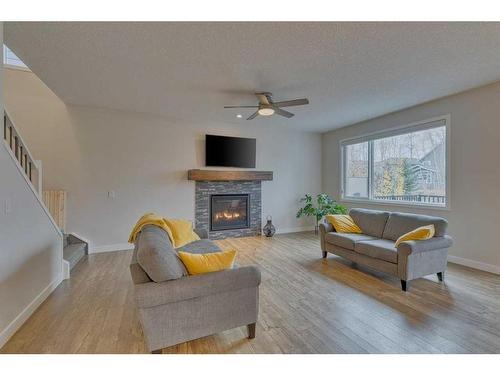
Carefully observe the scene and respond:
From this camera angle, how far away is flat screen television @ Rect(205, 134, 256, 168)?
5.48 m

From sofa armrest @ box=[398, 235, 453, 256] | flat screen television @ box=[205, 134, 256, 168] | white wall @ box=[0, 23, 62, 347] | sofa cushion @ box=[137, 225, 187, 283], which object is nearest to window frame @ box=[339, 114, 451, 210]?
sofa armrest @ box=[398, 235, 453, 256]

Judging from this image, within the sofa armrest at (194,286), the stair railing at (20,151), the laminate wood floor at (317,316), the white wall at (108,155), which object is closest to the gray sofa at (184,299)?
the sofa armrest at (194,286)

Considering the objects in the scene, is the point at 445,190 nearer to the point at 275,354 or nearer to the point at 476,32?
the point at 476,32

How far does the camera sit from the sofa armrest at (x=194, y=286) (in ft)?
5.49

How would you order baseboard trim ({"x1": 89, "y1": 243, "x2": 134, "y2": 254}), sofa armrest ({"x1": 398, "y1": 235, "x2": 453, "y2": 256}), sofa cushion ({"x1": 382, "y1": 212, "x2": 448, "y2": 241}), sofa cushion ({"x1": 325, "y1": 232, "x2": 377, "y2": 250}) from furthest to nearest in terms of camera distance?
baseboard trim ({"x1": 89, "y1": 243, "x2": 134, "y2": 254}), sofa cushion ({"x1": 325, "y1": 232, "x2": 377, "y2": 250}), sofa cushion ({"x1": 382, "y1": 212, "x2": 448, "y2": 241}), sofa armrest ({"x1": 398, "y1": 235, "x2": 453, "y2": 256})

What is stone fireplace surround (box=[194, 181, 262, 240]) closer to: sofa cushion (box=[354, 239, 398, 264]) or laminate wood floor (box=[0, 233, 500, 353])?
laminate wood floor (box=[0, 233, 500, 353])

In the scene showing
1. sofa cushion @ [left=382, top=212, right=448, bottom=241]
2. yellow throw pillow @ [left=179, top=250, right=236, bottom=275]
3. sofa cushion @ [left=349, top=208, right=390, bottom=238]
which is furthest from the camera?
sofa cushion @ [left=349, top=208, right=390, bottom=238]

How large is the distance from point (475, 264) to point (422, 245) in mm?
1588

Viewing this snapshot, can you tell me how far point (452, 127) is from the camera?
402cm

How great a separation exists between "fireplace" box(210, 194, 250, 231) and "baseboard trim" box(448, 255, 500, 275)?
3.92m

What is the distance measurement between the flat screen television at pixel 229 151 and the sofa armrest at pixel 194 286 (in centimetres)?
383
